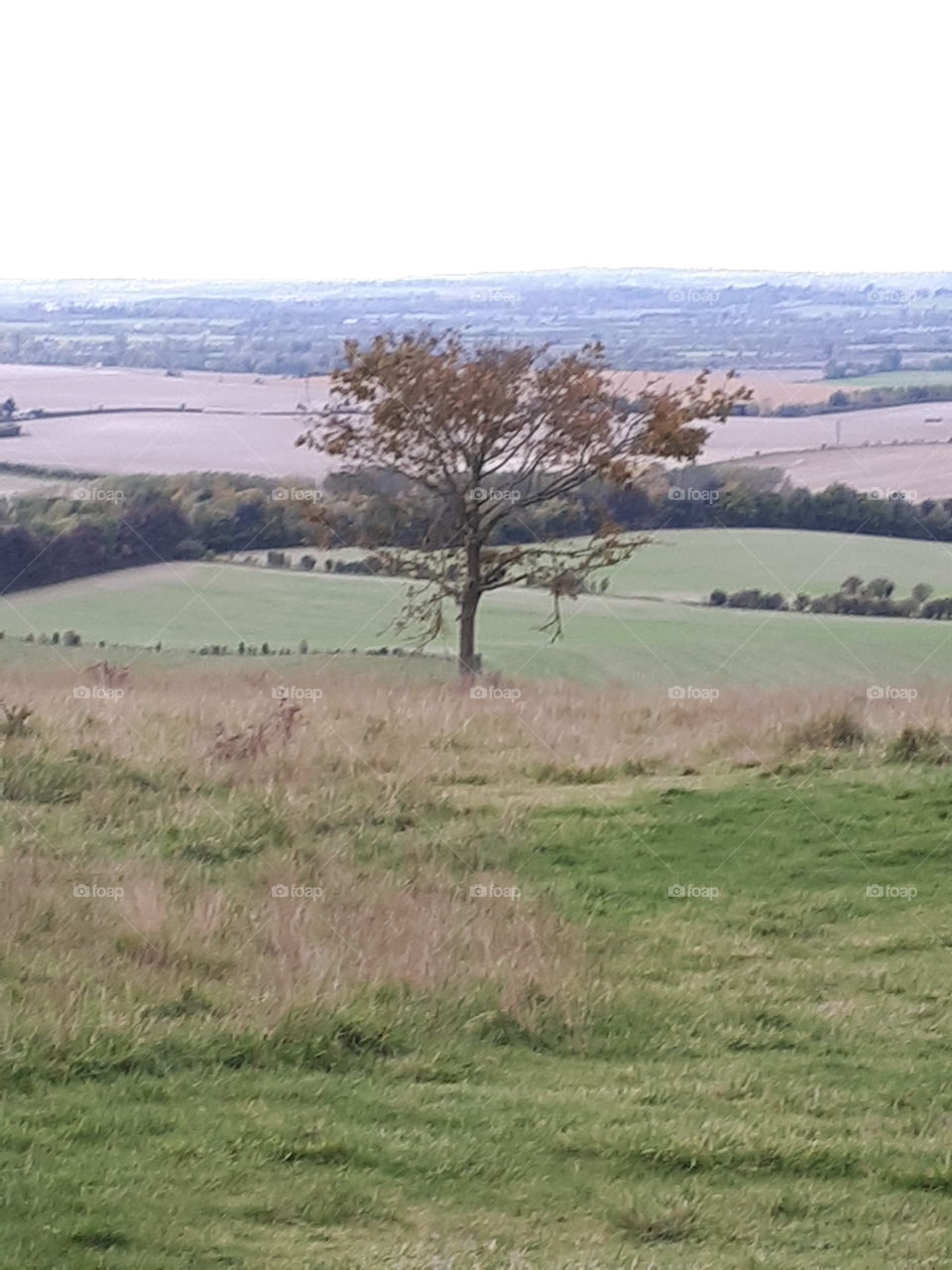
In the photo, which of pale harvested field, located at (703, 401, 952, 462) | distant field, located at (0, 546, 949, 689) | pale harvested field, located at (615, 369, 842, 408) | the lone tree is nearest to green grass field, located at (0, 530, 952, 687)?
distant field, located at (0, 546, 949, 689)

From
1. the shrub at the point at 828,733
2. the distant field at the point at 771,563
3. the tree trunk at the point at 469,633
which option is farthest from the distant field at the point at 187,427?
the shrub at the point at 828,733

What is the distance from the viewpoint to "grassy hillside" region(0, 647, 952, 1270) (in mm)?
4062

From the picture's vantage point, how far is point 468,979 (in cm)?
484

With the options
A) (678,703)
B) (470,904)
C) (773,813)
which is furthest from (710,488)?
(470,904)

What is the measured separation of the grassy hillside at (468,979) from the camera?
4.06m

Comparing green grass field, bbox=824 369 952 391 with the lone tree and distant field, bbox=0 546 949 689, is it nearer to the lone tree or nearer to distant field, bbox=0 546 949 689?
the lone tree

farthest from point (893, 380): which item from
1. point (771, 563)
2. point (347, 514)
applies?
point (347, 514)

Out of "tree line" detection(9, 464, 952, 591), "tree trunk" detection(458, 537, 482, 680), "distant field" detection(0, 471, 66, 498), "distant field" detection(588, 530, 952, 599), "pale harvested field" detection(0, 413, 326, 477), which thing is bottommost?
"tree trunk" detection(458, 537, 482, 680)

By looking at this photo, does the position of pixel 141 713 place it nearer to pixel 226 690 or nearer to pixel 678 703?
pixel 226 690

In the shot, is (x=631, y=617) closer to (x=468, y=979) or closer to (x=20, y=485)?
(x=468, y=979)

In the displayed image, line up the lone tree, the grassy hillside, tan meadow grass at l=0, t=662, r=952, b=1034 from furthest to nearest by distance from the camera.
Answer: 1. the lone tree
2. tan meadow grass at l=0, t=662, r=952, b=1034
3. the grassy hillside

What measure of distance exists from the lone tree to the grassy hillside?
412 millimetres

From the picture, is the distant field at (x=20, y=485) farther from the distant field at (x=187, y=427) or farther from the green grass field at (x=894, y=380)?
the green grass field at (x=894, y=380)

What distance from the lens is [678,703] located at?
5410 millimetres
